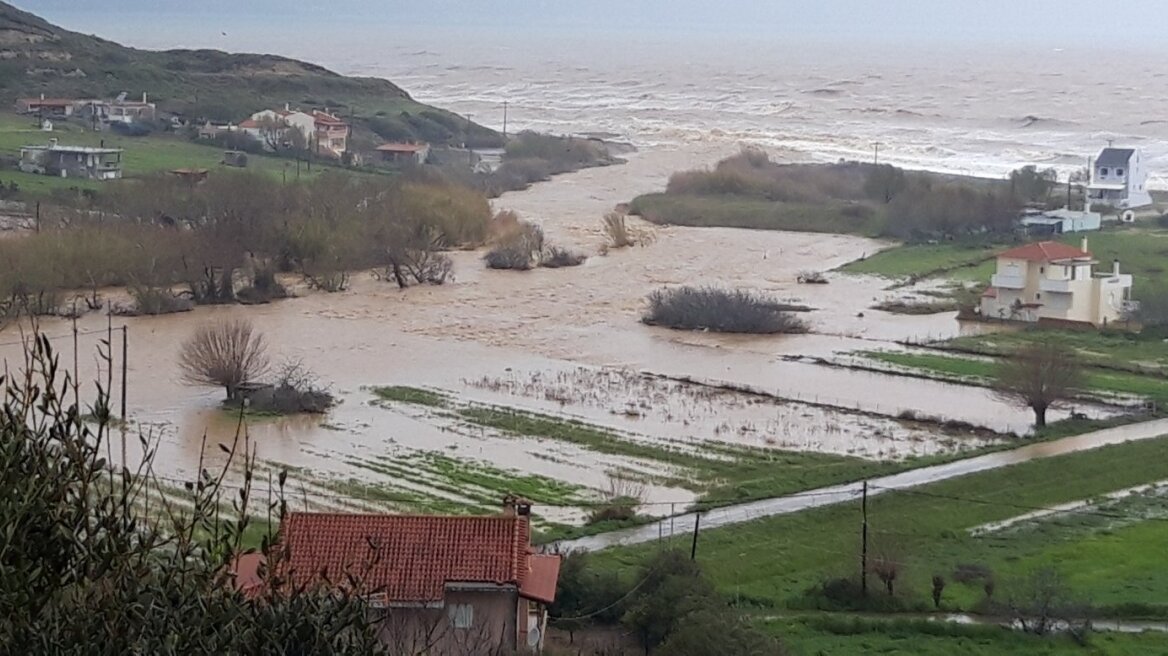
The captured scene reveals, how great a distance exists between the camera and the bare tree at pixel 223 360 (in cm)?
2131

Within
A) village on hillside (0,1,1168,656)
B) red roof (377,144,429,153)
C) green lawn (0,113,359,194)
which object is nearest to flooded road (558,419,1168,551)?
village on hillside (0,1,1168,656)

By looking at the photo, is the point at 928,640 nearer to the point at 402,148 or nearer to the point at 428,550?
the point at 428,550

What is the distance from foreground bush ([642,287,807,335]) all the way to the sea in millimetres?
25609

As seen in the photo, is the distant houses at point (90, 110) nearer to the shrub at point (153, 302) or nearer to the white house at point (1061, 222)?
the shrub at point (153, 302)

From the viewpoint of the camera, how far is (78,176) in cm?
4038

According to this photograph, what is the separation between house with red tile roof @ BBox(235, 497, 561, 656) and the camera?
9.95 m

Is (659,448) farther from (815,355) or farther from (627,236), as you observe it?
(627,236)

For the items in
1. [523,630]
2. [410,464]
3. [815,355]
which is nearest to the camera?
[523,630]

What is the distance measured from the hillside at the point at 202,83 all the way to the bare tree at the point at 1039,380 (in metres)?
37.8

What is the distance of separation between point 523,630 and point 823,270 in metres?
24.1

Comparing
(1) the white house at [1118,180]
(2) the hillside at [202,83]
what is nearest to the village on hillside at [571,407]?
(1) the white house at [1118,180]

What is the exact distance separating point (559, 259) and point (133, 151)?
18.1 m

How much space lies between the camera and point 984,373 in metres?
23.0

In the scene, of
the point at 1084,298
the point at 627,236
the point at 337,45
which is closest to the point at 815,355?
the point at 1084,298
